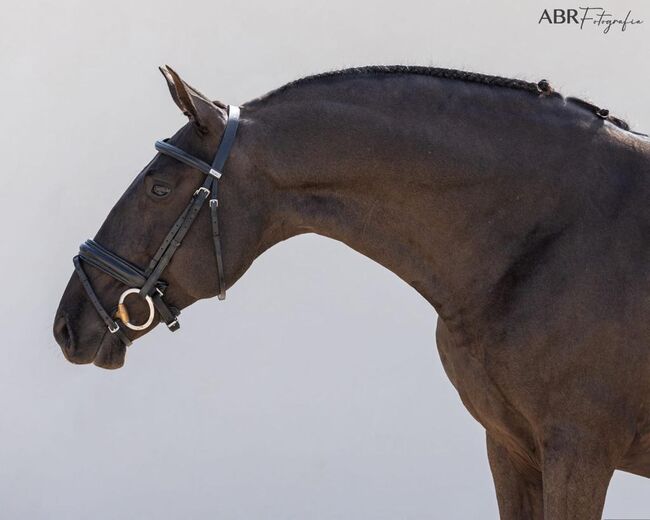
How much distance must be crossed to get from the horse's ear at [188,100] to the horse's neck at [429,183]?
16 cm

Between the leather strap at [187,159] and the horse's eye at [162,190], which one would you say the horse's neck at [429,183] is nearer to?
the leather strap at [187,159]

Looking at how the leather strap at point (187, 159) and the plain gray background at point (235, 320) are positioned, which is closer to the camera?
the leather strap at point (187, 159)

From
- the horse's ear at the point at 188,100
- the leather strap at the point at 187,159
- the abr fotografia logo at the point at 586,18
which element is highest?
the abr fotografia logo at the point at 586,18

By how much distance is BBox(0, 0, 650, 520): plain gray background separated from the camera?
190 inches

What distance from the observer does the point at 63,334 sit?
9.36 ft

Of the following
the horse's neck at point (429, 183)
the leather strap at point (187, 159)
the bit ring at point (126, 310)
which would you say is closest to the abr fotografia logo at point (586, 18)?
the horse's neck at point (429, 183)

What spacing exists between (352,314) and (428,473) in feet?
2.67

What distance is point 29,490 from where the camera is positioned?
5.03m

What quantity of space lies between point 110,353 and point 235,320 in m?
2.06

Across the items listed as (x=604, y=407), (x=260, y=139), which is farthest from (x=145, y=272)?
(x=604, y=407)

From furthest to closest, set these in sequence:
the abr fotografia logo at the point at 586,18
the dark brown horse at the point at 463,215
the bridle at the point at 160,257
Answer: the abr fotografia logo at the point at 586,18 < the bridle at the point at 160,257 < the dark brown horse at the point at 463,215

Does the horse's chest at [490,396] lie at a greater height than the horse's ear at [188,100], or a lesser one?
lesser

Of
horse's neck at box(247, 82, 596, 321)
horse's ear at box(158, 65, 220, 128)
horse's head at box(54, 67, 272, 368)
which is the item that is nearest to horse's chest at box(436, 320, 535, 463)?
horse's neck at box(247, 82, 596, 321)

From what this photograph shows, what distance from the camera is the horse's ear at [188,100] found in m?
2.70
